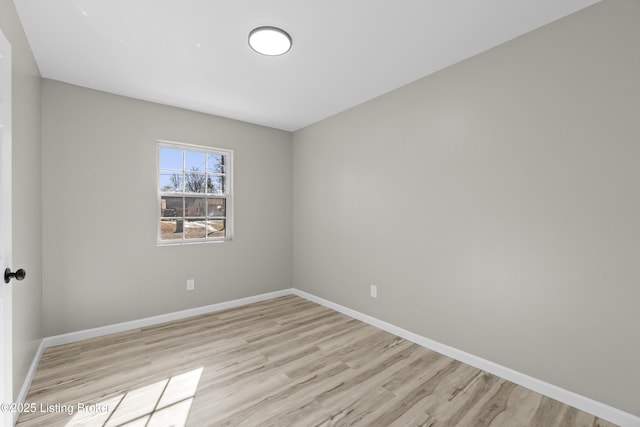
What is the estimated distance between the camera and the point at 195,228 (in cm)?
370

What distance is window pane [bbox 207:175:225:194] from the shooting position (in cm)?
383

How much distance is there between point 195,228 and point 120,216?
31.9 inches

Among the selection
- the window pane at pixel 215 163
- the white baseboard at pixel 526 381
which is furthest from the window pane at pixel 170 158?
the white baseboard at pixel 526 381

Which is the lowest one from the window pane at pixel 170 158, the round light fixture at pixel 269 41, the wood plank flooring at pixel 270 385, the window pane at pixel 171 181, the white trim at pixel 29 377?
the wood plank flooring at pixel 270 385

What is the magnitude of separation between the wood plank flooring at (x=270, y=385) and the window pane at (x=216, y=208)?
1449 millimetres

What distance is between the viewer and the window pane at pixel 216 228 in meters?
3.81

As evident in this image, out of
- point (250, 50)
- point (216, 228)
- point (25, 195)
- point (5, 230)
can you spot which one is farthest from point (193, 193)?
point (5, 230)

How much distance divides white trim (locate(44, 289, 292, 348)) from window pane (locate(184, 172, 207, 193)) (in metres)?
1.47

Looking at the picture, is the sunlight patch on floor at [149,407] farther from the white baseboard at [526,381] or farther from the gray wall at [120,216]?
the white baseboard at [526,381]

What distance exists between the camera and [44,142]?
2.72 meters

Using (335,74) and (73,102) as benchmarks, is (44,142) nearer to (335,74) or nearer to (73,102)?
(73,102)

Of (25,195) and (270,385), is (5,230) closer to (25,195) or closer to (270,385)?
(25,195)

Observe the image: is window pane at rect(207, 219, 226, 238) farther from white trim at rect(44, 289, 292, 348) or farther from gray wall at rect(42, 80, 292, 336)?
white trim at rect(44, 289, 292, 348)

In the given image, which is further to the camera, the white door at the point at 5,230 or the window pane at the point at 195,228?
the window pane at the point at 195,228
